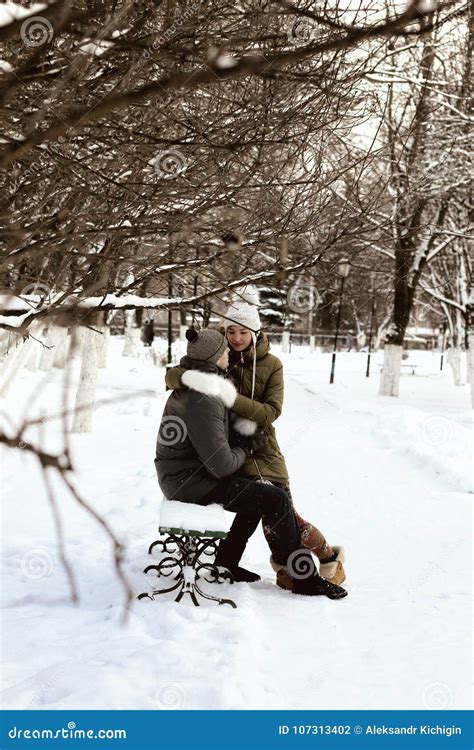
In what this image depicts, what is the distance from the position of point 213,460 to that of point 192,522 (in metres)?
0.39


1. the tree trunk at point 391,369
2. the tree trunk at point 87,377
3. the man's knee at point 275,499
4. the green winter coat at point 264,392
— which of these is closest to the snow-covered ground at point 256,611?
the man's knee at point 275,499

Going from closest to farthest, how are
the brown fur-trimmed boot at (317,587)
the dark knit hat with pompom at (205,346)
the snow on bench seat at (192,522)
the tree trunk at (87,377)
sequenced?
the snow on bench seat at (192,522) < the dark knit hat with pompom at (205,346) < the brown fur-trimmed boot at (317,587) < the tree trunk at (87,377)

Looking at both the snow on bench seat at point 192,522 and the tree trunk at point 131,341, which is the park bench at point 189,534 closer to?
the snow on bench seat at point 192,522

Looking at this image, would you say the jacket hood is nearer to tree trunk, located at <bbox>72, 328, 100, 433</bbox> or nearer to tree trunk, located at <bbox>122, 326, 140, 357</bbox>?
tree trunk, located at <bbox>72, 328, 100, 433</bbox>

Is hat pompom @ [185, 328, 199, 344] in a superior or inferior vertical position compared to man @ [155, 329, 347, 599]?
superior

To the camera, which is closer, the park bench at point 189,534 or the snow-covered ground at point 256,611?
the snow-covered ground at point 256,611

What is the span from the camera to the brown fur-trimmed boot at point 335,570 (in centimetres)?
531

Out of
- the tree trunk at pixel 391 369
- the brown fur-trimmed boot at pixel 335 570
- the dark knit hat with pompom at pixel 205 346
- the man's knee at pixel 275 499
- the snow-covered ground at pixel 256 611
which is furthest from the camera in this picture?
the tree trunk at pixel 391 369

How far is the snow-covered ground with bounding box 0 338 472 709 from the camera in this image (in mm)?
3619

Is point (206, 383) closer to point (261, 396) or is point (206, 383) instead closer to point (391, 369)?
point (261, 396)

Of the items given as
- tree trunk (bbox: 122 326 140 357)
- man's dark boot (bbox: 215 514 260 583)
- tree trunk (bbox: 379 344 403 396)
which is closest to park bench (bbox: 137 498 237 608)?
man's dark boot (bbox: 215 514 260 583)

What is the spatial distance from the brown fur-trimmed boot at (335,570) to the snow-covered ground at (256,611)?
0.50ft

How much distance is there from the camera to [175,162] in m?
4.35
